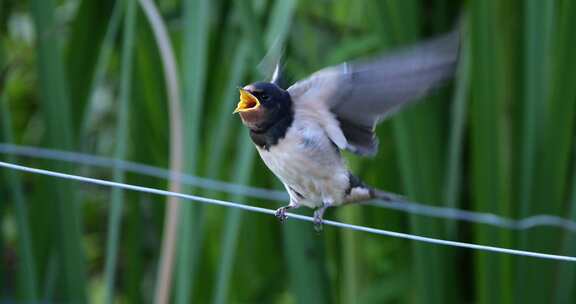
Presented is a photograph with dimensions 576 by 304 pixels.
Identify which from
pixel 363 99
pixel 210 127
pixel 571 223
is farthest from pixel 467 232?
pixel 363 99

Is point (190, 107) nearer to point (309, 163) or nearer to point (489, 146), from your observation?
point (309, 163)

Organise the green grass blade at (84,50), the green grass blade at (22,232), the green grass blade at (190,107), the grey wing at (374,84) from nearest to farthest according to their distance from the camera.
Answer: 1. the grey wing at (374,84)
2. the green grass blade at (190,107)
3. the green grass blade at (22,232)
4. the green grass blade at (84,50)

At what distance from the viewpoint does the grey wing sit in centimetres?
123

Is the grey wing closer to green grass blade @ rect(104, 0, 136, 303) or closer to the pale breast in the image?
the pale breast

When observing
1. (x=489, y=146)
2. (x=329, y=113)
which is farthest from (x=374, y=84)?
(x=489, y=146)

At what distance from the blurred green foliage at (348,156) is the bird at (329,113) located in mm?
276

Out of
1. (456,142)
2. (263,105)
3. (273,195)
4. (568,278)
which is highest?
(263,105)

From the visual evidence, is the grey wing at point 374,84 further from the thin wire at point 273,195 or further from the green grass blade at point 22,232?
the green grass blade at point 22,232

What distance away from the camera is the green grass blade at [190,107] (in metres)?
1.73

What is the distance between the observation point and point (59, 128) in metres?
1.80

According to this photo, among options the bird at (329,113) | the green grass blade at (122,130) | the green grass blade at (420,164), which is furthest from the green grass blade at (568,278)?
the green grass blade at (122,130)

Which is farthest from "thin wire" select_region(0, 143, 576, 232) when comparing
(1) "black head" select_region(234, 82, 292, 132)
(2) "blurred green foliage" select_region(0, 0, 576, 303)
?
(1) "black head" select_region(234, 82, 292, 132)

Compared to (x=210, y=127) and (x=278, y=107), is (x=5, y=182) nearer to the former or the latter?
(x=210, y=127)

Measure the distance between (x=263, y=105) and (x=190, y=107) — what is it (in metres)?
0.40
